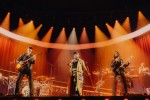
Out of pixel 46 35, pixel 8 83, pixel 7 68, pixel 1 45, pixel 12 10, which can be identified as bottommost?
pixel 8 83

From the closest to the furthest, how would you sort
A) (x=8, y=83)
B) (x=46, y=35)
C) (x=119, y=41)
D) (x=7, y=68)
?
(x=8, y=83) < (x=7, y=68) < (x=119, y=41) < (x=46, y=35)

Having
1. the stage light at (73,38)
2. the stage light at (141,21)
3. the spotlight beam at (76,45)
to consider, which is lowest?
the spotlight beam at (76,45)

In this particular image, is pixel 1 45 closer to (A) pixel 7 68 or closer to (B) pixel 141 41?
(A) pixel 7 68

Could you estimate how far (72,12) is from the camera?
16938 millimetres

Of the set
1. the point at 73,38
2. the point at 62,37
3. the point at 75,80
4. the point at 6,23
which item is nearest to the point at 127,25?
the point at 73,38

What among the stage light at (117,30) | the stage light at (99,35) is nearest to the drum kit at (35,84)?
the stage light at (99,35)

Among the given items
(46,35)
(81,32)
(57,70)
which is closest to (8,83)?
(57,70)

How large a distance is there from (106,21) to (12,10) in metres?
6.24

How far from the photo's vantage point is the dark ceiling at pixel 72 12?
1573 cm

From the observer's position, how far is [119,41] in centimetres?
1609

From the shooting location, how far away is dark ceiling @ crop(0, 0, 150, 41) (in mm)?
15727

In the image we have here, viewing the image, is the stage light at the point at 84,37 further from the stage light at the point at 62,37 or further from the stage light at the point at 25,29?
the stage light at the point at 25,29

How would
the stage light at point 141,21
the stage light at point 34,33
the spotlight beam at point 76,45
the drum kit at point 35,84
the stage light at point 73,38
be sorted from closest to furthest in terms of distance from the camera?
the drum kit at point 35,84 < the spotlight beam at point 76,45 < the stage light at point 141,21 < the stage light at point 34,33 < the stage light at point 73,38

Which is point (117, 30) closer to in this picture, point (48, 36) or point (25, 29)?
point (48, 36)
